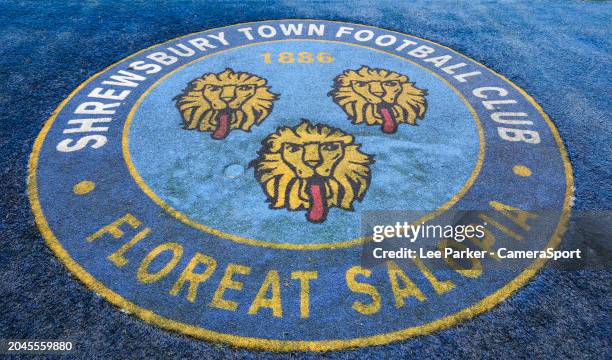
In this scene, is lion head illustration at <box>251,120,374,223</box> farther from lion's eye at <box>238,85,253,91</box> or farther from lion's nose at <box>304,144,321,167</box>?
lion's eye at <box>238,85,253,91</box>

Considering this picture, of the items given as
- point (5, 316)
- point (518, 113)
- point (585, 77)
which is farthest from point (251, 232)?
point (585, 77)

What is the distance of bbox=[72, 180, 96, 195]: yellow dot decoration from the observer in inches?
224

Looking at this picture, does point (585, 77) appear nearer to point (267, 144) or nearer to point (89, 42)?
point (267, 144)

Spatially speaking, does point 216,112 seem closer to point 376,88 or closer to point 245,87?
point 245,87

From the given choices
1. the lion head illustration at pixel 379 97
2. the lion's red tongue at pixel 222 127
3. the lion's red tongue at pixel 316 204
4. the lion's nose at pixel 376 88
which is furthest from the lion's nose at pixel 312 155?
the lion's nose at pixel 376 88

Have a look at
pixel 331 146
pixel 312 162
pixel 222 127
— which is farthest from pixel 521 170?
pixel 222 127

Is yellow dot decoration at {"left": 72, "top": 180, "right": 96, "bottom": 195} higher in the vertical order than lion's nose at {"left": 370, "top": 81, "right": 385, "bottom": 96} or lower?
lower

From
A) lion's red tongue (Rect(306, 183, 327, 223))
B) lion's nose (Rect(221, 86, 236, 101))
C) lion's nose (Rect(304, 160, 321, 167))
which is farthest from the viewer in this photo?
lion's nose (Rect(221, 86, 236, 101))

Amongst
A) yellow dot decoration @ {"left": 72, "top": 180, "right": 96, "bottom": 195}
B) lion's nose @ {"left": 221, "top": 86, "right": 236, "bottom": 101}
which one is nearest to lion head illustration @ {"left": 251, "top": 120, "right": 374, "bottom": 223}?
lion's nose @ {"left": 221, "top": 86, "right": 236, "bottom": 101}

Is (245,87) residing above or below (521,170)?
below

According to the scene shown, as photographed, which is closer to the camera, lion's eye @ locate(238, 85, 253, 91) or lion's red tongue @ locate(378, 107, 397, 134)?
lion's red tongue @ locate(378, 107, 397, 134)

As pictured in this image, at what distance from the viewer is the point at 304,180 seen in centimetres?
580

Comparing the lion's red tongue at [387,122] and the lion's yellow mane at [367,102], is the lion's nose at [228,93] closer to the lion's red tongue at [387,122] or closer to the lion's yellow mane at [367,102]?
the lion's yellow mane at [367,102]

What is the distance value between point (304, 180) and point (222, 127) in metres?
1.86
